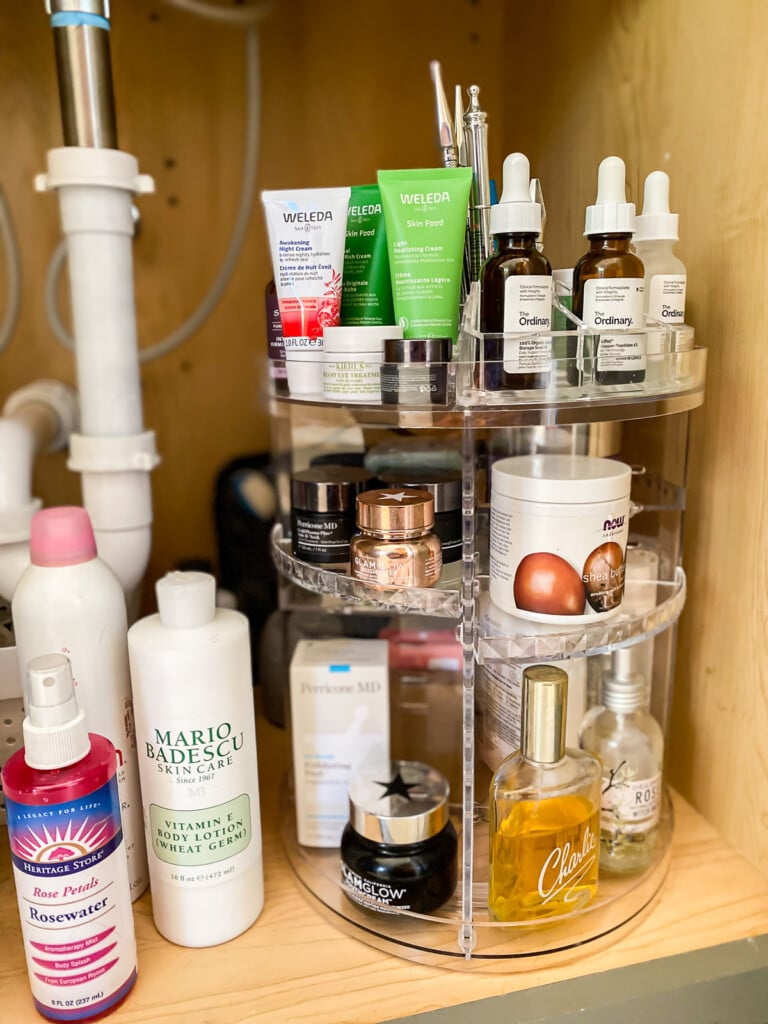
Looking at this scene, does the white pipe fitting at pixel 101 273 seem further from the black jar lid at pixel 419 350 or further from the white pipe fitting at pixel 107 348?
the black jar lid at pixel 419 350

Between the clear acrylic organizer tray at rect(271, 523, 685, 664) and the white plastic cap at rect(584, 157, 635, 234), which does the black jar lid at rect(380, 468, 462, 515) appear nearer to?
the clear acrylic organizer tray at rect(271, 523, 685, 664)

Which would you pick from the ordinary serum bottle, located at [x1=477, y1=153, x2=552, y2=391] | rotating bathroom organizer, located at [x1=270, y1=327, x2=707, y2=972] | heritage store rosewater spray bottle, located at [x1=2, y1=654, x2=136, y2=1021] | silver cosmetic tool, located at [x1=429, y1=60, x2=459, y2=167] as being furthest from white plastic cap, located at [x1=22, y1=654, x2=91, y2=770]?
silver cosmetic tool, located at [x1=429, y1=60, x2=459, y2=167]

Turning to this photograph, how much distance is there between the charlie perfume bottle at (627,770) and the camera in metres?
0.58

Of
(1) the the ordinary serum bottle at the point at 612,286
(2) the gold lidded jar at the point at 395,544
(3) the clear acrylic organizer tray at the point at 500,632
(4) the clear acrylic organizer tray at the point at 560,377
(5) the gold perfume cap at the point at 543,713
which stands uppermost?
(1) the the ordinary serum bottle at the point at 612,286

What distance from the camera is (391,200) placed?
510mm

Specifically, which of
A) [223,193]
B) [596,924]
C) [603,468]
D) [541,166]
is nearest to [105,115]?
[223,193]

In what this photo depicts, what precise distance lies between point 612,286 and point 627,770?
32cm

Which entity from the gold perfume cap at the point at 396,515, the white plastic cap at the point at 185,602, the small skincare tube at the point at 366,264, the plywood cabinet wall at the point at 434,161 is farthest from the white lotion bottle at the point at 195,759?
Answer: the plywood cabinet wall at the point at 434,161

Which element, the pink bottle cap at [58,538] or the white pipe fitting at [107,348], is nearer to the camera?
the pink bottle cap at [58,538]

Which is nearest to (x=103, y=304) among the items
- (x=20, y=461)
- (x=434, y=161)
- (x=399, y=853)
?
(x=20, y=461)

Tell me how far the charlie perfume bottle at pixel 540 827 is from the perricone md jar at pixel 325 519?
0.48 ft

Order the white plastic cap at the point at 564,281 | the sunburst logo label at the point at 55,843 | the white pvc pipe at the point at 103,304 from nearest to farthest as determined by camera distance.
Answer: the sunburst logo label at the point at 55,843 < the white plastic cap at the point at 564,281 < the white pvc pipe at the point at 103,304

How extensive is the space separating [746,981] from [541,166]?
0.51 metres

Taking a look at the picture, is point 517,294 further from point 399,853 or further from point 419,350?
point 399,853
